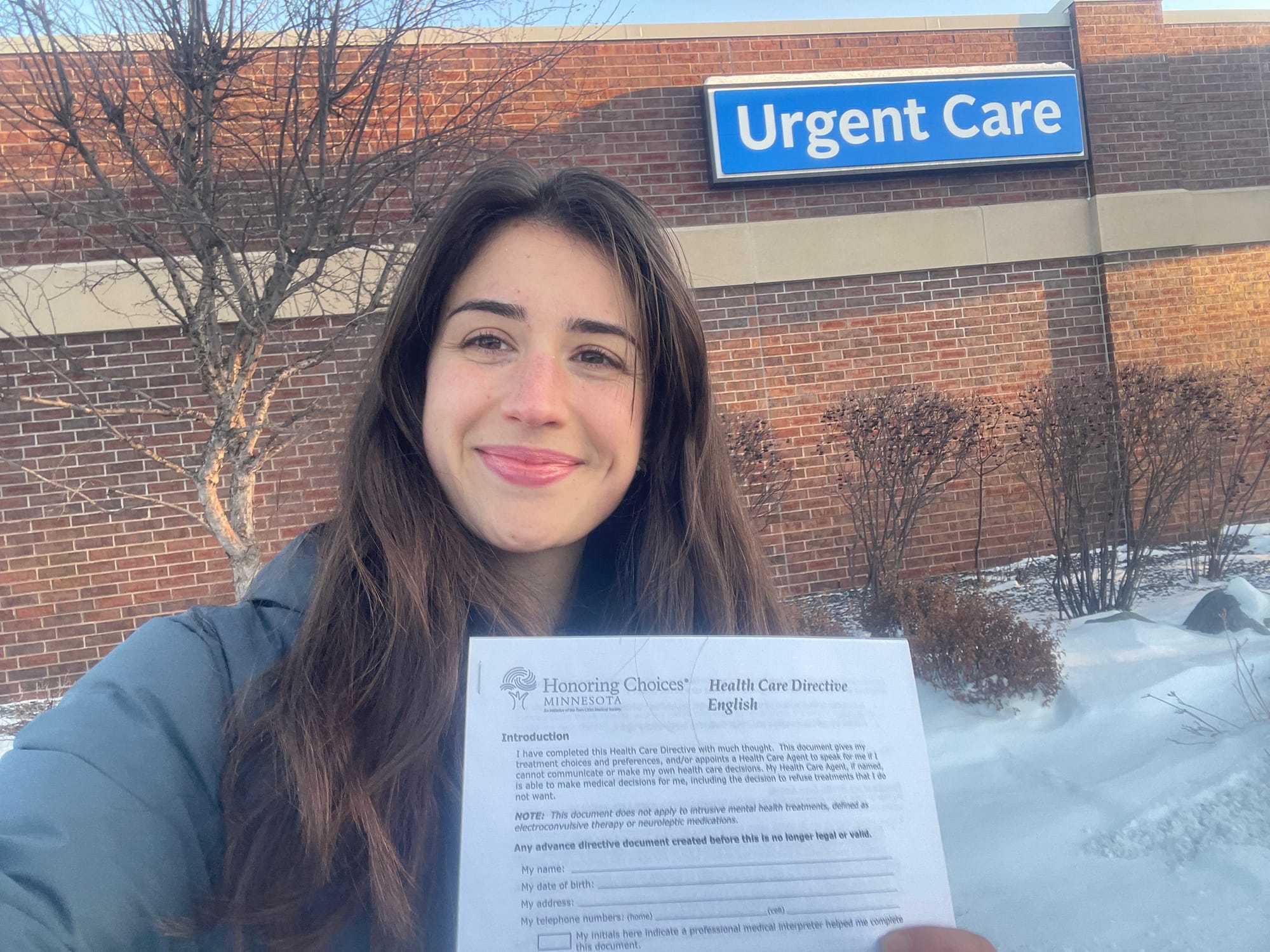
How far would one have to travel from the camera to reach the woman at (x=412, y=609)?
3.51 feet

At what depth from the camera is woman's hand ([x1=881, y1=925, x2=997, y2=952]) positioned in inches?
38.7

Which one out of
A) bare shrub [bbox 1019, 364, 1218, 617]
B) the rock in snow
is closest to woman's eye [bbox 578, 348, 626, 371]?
the rock in snow

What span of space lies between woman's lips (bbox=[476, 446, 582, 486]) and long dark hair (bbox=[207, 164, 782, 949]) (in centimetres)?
17

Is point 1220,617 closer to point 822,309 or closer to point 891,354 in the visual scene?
point 891,354

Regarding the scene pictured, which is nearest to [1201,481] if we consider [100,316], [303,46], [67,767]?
[303,46]

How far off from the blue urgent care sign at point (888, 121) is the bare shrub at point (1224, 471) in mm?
2513

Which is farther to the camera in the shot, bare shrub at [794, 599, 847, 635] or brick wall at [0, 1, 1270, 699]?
brick wall at [0, 1, 1270, 699]

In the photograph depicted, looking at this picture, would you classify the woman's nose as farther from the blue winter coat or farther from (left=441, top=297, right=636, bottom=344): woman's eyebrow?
the blue winter coat

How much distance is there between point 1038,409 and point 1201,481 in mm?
1700

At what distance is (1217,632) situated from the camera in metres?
4.55

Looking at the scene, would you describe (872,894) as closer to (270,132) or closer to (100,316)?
(270,132)

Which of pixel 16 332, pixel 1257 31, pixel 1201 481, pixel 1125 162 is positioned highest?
pixel 1257 31

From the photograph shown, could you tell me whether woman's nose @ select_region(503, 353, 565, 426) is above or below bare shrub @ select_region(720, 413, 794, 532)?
below

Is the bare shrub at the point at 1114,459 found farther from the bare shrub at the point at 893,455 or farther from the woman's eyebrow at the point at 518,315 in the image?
the woman's eyebrow at the point at 518,315
